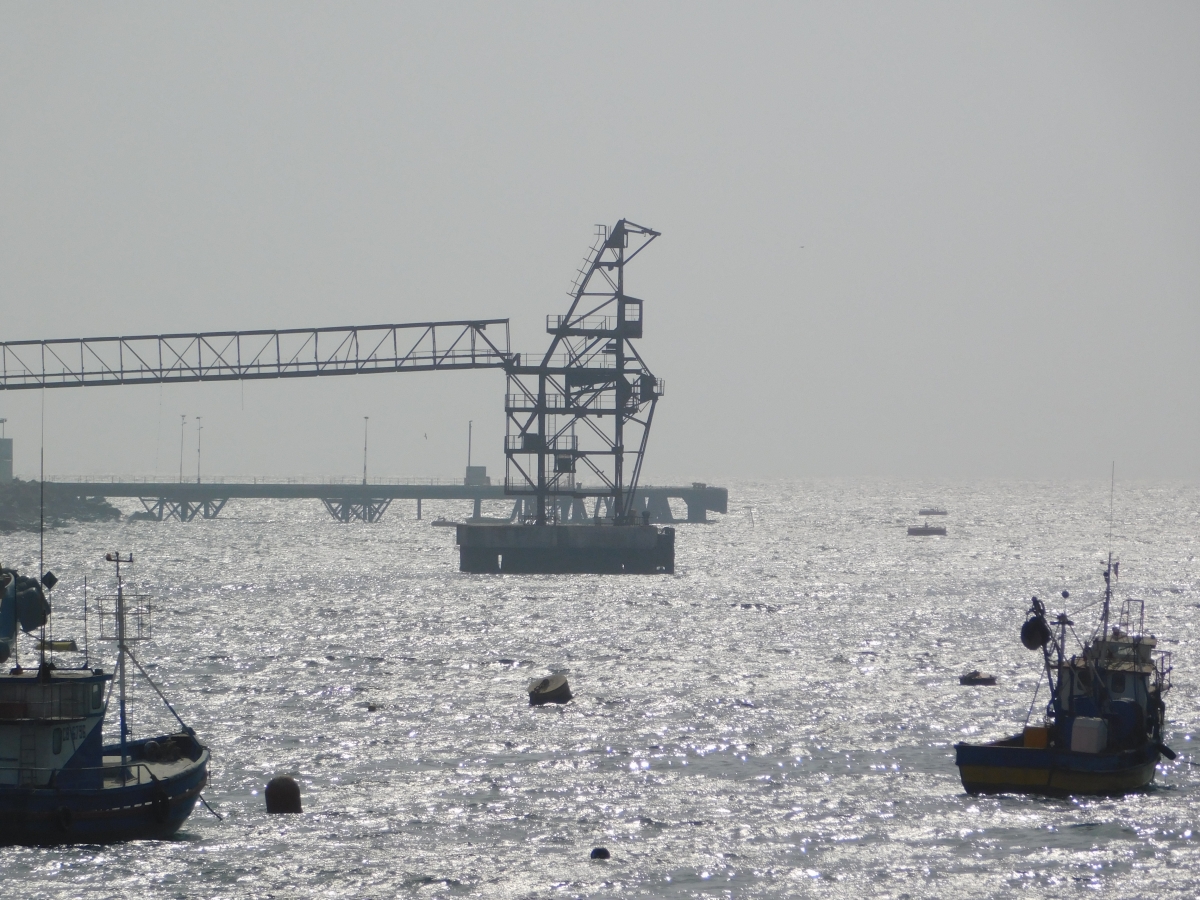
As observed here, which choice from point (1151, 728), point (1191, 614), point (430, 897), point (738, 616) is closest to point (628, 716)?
point (1151, 728)

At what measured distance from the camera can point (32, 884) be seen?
3045 centimetres

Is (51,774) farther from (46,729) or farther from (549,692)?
(549,692)

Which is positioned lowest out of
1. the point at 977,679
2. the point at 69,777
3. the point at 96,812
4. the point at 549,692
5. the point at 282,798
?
the point at 282,798

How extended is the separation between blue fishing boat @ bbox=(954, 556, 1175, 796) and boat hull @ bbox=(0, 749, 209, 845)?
63.9 feet

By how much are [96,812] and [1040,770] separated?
76.3 feet

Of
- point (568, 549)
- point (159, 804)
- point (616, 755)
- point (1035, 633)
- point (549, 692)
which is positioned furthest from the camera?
point (568, 549)

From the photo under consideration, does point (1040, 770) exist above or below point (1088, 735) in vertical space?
below

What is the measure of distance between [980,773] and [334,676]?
30.7 meters

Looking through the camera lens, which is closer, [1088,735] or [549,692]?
[1088,735]

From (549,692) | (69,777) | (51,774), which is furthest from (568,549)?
(51,774)

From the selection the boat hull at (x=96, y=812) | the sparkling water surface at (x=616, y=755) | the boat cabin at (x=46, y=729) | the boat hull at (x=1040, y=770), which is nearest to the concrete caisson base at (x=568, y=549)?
the sparkling water surface at (x=616, y=755)

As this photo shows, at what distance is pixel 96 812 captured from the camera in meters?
33.6

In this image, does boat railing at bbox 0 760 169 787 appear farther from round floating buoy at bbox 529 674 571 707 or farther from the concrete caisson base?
the concrete caisson base

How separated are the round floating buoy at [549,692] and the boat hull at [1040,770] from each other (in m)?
18.5
